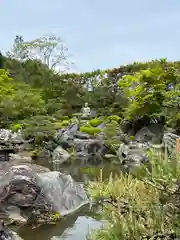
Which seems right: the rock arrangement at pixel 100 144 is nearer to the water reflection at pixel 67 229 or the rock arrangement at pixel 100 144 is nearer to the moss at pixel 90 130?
the moss at pixel 90 130

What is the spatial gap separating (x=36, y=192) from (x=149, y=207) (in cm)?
275

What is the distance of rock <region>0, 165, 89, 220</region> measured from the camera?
16.7ft

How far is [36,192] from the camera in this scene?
17.0 ft

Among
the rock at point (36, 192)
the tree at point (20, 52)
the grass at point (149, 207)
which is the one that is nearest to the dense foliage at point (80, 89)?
the tree at point (20, 52)

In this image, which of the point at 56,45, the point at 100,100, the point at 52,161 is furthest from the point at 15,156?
the point at 56,45

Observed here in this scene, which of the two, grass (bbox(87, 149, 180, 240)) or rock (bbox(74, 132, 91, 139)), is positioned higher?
grass (bbox(87, 149, 180, 240))

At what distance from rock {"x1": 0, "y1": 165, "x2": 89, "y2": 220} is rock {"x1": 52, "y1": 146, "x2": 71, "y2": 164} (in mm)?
5553

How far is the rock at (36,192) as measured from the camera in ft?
16.7

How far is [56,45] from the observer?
27453 millimetres

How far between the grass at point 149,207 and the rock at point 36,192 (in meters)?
2.31

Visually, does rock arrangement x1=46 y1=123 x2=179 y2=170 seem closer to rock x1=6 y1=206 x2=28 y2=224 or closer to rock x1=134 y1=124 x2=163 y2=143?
rock x1=134 y1=124 x2=163 y2=143

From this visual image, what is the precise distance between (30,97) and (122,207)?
42.7 ft

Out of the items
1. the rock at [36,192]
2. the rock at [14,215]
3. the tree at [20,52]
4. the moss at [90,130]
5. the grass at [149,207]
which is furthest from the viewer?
the tree at [20,52]

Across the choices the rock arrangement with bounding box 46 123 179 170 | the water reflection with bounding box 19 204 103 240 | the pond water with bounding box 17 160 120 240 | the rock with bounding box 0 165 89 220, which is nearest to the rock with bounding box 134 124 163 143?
the rock arrangement with bounding box 46 123 179 170
